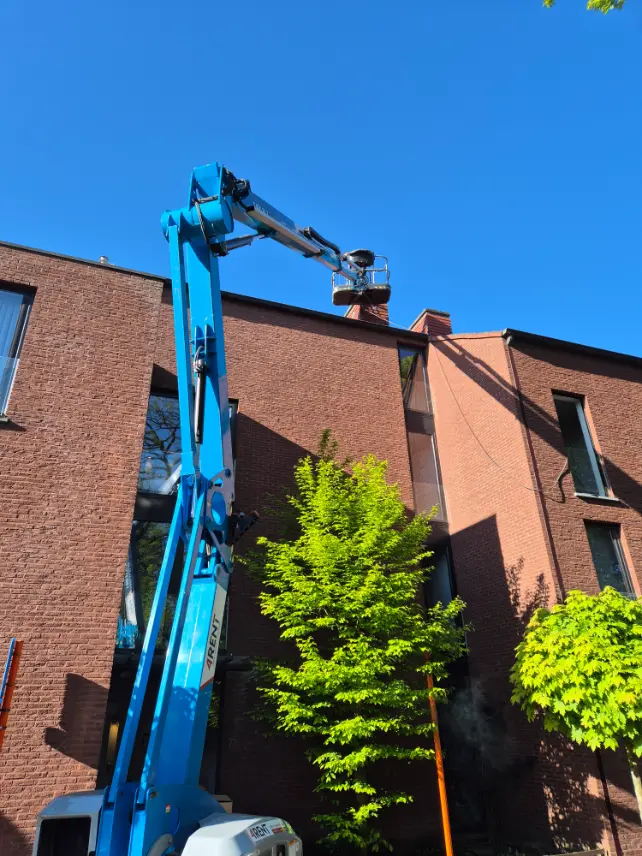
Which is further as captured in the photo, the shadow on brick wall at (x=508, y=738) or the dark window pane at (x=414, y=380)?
the dark window pane at (x=414, y=380)

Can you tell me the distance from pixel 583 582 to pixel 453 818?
517 centimetres

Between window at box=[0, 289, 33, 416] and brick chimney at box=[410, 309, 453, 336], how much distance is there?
1021 cm

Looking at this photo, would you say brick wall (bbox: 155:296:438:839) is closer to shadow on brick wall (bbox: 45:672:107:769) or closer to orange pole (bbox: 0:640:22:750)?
shadow on brick wall (bbox: 45:672:107:769)

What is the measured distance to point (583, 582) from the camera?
12367 millimetres

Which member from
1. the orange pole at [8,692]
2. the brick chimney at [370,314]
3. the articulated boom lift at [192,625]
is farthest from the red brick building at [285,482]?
the articulated boom lift at [192,625]

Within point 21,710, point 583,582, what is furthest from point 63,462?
point 583,582

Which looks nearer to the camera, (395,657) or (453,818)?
(395,657)

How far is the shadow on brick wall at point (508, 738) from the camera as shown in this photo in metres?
10.9

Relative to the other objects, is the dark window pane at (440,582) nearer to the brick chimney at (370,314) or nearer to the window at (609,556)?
the window at (609,556)

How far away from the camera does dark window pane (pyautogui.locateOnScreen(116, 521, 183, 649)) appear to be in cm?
1059

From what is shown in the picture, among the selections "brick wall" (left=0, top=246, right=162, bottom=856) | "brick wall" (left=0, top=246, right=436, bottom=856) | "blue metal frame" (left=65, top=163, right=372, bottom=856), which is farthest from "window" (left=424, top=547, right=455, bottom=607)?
"blue metal frame" (left=65, top=163, right=372, bottom=856)

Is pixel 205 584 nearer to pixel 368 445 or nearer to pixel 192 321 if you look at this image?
pixel 192 321

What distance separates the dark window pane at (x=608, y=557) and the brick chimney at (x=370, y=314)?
25.7ft

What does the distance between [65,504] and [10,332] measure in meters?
3.25
